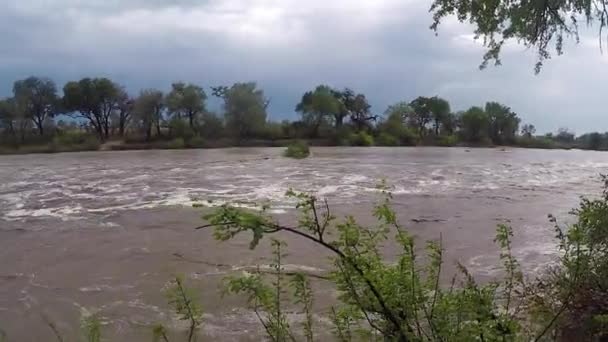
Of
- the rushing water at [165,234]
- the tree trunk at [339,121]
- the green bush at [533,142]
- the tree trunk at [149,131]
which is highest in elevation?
the tree trunk at [339,121]

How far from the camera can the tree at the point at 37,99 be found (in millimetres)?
58688

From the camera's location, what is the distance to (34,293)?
770 centimetres

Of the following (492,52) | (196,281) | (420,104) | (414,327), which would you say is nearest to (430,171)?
(492,52)

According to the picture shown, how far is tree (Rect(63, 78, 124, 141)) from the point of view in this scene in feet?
200

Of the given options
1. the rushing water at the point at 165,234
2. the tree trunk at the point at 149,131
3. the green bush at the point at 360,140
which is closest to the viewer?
the rushing water at the point at 165,234

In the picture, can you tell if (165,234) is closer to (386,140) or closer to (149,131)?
(149,131)

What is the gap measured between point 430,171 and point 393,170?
6.64ft

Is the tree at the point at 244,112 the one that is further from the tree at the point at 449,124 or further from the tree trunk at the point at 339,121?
the tree at the point at 449,124

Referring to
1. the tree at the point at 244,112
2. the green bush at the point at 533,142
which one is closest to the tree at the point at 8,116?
the tree at the point at 244,112

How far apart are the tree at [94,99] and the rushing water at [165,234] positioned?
131 ft

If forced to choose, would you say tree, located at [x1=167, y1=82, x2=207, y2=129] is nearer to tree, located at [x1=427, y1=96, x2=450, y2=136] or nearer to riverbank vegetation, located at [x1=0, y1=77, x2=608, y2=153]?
riverbank vegetation, located at [x1=0, y1=77, x2=608, y2=153]

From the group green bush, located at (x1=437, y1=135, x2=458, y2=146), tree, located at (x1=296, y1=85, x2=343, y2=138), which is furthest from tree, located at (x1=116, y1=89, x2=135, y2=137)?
green bush, located at (x1=437, y1=135, x2=458, y2=146)

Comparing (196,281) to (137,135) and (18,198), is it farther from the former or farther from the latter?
(137,135)

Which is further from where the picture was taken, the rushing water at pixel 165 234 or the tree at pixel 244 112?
the tree at pixel 244 112
